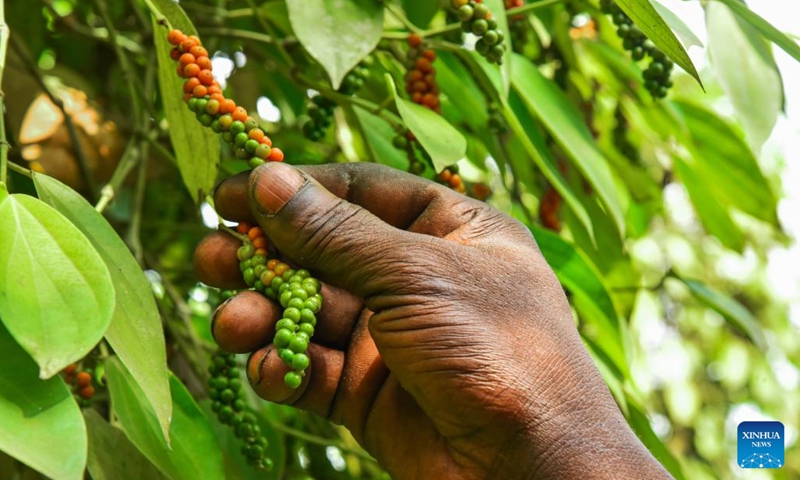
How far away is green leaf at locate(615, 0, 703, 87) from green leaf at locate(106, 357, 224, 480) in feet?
1.35

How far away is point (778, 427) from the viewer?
1.10 metres

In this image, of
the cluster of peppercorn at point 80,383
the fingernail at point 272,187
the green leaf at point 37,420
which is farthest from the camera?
the cluster of peppercorn at point 80,383

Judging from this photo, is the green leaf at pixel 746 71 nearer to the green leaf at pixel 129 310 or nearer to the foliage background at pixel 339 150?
the foliage background at pixel 339 150

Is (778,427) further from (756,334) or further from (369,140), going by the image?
(369,140)

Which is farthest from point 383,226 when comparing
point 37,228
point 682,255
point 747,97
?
point 682,255

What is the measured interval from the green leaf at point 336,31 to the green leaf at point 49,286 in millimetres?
206

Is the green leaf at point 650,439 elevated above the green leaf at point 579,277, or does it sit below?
below

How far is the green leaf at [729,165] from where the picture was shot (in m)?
1.12

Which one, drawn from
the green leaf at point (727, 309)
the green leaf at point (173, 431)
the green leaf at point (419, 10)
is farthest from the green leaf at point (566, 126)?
the green leaf at point (173, 431)

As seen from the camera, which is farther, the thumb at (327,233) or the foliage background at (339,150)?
the foliage background at (339,150)

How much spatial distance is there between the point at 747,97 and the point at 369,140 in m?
0.31

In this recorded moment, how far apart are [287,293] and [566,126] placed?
0.38 meters

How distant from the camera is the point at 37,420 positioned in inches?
20.0

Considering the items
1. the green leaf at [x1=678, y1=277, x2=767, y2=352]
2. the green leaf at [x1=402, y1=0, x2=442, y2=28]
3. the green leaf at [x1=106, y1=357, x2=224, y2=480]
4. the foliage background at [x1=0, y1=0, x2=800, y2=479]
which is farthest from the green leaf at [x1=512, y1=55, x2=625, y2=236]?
the green leaf at [x1=106, y1=357, x2=224, y2=480]
